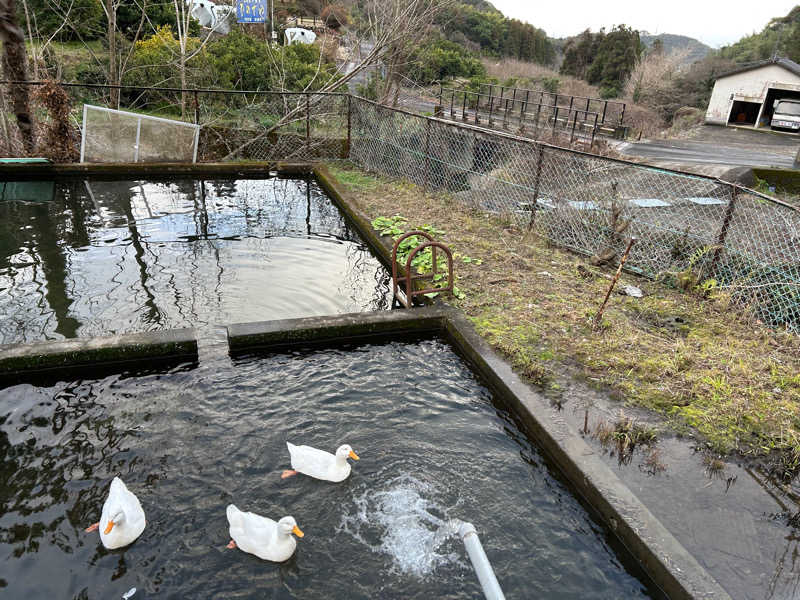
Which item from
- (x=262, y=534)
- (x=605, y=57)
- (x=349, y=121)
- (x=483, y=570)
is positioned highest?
(x=605, y=57)

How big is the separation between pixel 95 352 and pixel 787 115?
123 feet

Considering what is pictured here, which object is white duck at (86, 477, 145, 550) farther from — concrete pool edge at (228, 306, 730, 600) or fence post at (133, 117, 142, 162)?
fence post at (133, 117, 142, 162)

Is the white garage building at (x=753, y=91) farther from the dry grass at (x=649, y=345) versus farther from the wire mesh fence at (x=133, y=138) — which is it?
the wire mesh fence at (x=133, y=138)

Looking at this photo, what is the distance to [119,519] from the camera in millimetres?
3123

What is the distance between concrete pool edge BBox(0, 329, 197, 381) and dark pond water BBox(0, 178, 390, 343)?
0.62 metres

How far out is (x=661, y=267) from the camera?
6.99 m

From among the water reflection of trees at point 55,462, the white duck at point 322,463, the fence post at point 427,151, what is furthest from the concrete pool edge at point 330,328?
the fence post at point 427,151

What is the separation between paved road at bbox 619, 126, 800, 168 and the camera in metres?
17.7

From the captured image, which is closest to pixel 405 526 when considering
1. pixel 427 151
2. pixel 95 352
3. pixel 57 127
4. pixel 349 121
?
pixel 95 352

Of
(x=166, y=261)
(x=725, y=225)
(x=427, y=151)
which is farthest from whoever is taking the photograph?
(x=427, y=151)

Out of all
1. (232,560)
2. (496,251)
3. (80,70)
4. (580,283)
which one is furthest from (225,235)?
(80,70)

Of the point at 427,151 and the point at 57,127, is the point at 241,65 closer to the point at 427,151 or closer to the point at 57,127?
the point at 57,127

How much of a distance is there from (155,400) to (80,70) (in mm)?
17313

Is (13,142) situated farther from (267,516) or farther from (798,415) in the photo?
(798,415)
